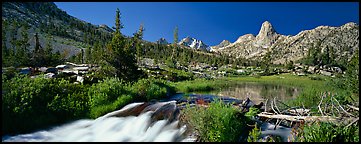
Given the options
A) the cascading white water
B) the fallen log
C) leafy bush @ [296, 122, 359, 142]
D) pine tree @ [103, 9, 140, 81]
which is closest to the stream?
the cascading white water

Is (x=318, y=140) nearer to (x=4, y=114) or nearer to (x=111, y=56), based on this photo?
(x=4, y=114)

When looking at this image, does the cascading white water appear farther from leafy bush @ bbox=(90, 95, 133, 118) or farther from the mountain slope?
the mountain slope

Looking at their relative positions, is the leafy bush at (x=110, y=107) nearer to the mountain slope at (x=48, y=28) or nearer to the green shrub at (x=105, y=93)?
the green shrub at (x=105, y=93)

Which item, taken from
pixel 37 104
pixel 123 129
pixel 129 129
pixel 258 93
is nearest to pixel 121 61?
pixel 37 104

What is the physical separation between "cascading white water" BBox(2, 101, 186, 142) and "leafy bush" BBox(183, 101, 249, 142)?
97 centimetres

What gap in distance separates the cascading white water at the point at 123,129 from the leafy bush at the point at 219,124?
0.97 m

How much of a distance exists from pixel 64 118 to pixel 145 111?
3779 mm

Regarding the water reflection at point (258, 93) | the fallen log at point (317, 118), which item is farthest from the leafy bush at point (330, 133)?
the water reflection at point (258, 93)

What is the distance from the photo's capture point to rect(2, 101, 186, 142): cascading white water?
9.56m

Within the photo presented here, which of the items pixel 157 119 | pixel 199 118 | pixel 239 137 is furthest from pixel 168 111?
pixel 239 137

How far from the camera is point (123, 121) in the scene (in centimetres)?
1149

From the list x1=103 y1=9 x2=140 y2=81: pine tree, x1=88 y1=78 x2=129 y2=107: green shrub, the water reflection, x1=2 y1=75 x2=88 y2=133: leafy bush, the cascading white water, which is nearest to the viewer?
the cascading white water

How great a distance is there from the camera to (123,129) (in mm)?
10750

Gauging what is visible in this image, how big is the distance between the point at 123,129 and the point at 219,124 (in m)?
4.54
